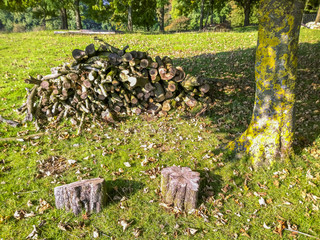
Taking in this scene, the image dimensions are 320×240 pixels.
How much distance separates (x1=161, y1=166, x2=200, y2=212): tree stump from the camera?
3881 mm

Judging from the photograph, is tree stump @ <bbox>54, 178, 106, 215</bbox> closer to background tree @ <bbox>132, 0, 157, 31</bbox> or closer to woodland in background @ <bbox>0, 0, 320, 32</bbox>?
woodland in background @ <bbox>0, 0, 320, 32</bbox>

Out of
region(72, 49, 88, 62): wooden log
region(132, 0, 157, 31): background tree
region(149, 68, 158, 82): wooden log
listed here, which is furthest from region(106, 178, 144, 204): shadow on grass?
region(132, 0, 157, 31): background tree

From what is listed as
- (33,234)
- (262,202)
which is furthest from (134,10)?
(33,234)

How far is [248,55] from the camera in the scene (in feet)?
39.8

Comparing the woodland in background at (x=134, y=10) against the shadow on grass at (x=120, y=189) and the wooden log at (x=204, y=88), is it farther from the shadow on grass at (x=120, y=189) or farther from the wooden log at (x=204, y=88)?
the shadow on grass at (x=120, y=189)

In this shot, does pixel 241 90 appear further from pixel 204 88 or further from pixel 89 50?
pixel 89 50

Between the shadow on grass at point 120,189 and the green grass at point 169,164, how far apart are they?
0.02 meters

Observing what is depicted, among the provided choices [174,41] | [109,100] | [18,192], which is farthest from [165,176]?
[174,41]

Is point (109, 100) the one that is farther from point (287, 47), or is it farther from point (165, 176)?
point (287, 47)

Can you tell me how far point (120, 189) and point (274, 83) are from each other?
154 inches

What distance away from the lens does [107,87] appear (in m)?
7.13

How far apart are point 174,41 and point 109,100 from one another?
11.8 meters

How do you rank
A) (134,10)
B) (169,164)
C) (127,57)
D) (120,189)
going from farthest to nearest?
1. (134,10)
2. (127,57)
3. (169,164)
4. (120,189)

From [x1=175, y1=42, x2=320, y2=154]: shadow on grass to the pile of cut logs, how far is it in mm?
1123
